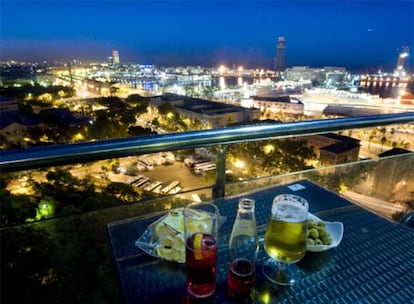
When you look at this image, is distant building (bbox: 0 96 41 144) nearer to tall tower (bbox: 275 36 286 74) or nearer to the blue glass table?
the blue glass table

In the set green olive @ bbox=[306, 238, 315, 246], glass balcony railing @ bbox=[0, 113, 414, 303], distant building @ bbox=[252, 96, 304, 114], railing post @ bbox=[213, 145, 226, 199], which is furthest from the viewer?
distant building @ bbox=[252, 96, 304, 114]

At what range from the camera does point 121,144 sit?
3.30 ft

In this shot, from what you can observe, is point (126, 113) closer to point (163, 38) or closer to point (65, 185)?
point (65, 185)

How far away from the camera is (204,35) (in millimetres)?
95938

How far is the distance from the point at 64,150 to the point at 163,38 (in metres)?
107

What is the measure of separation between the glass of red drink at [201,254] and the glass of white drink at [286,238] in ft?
0.52

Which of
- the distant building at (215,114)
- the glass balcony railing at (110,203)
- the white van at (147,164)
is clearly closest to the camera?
the glass balcony railing at (110,203)

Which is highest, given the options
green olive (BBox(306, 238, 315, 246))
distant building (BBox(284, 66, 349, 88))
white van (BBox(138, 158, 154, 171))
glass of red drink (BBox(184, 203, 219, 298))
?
distant building (BBox(284, 66, 349, 88))

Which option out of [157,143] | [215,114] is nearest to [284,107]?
[215,114]

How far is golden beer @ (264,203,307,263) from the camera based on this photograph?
66 cm

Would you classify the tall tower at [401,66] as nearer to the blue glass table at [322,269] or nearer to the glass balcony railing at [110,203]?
the glass balcony railing at [110,203]

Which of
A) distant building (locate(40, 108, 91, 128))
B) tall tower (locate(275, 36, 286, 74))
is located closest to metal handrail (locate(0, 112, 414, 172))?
distant building (locate(40, 108, 91, 128))

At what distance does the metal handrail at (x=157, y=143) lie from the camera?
864mm

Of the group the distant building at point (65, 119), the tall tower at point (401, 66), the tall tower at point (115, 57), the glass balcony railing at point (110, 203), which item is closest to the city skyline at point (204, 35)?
the tall tower at point (115, 57)
